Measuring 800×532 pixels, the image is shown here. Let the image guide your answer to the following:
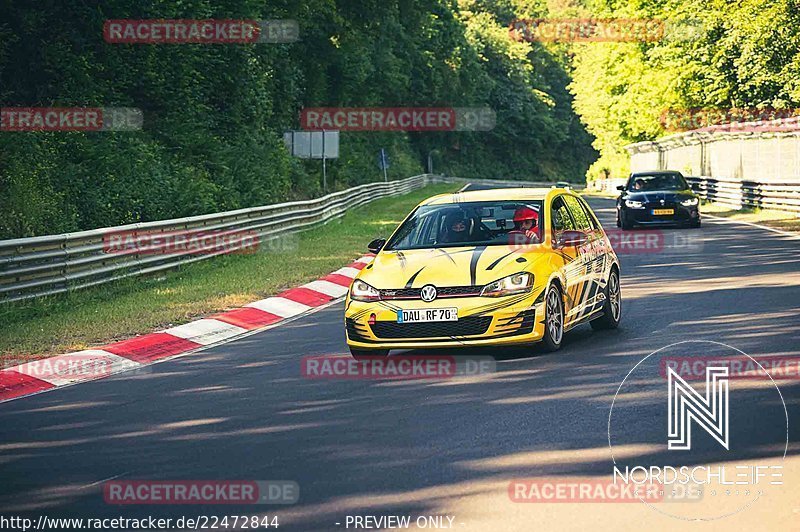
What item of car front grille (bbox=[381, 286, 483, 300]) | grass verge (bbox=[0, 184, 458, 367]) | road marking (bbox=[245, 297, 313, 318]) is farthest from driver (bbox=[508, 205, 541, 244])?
road marking (bbox=[245, 297, 313, 318])

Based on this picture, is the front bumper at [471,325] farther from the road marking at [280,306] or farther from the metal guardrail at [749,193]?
the metal guardrail at [749,193]

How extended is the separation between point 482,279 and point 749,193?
1235 inches

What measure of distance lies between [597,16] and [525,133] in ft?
162

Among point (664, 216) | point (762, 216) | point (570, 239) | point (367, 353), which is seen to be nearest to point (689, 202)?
point (664, 216)

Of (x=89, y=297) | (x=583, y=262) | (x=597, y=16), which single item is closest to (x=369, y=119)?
(x=597, y=16)

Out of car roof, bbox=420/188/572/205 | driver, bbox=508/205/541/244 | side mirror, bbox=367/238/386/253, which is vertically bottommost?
side mirror, bbox=367/238/386/253

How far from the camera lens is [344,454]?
25.2 ft

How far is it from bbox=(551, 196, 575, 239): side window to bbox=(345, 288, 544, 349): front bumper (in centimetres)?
141

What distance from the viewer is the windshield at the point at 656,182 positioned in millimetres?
32906

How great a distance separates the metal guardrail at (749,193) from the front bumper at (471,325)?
82.0 ft

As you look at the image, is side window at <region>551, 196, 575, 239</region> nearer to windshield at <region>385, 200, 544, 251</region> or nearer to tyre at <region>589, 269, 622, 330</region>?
windshield at <region>385, 200, 544, 251</region>

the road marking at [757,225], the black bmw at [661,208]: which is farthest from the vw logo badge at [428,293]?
the black bmw at [661,208]

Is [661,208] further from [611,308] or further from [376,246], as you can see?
[376,246]

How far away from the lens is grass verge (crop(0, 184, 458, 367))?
1390 cm
